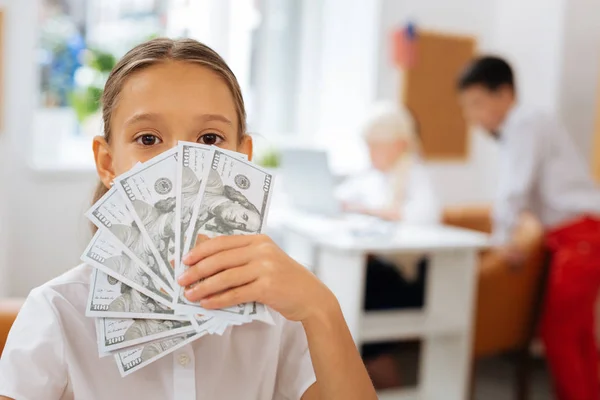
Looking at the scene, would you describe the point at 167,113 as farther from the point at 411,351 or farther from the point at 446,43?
the point at 446,43

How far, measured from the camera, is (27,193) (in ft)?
12.8

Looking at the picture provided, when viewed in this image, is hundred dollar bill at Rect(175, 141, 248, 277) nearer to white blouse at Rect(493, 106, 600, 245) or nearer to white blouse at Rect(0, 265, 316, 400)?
white blouse at Rect(0, 265, 316, 400)

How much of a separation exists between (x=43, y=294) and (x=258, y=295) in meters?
0.32

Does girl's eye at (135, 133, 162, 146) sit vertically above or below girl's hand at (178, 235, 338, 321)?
above

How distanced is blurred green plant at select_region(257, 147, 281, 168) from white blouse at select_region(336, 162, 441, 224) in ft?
1.73

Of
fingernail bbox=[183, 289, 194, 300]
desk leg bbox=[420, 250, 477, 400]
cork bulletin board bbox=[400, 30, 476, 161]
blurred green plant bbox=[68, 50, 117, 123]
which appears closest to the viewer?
fingernail bbox=[183, 289, 194, 300]

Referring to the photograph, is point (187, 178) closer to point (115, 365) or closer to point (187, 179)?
point (187, 179)

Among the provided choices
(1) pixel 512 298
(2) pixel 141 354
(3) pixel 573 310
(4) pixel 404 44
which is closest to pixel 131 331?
(2) pixel 141 354

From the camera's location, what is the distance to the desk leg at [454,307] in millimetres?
3150

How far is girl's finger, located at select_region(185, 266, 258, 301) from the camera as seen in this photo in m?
0.91

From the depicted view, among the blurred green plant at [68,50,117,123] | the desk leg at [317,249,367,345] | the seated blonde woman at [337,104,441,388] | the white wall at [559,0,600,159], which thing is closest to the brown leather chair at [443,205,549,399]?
the seated blonde woman at [337,104,441,388]

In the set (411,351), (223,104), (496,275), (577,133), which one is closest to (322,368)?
(223,104)

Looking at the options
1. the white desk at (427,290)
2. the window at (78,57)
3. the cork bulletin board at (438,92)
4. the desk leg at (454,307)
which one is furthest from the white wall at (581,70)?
the window at (78,57)

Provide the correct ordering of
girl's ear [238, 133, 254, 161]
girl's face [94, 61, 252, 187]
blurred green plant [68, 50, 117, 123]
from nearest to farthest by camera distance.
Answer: girl's face [94, 61, 252, 187]
girl's ear [238, 133, 254, 161]
blurred green plant [68, 50, 117, 123]
